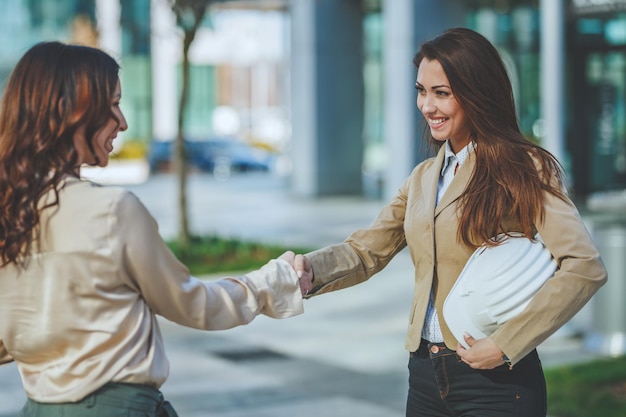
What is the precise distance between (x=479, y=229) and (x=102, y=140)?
1119 millimetres

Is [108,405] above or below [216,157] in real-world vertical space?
below

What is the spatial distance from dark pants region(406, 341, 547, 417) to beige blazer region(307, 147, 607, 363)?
0.07 m

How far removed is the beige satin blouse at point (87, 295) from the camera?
2.77m

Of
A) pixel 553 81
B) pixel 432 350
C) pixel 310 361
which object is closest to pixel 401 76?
pixel 553 81

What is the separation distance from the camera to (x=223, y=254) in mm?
14305

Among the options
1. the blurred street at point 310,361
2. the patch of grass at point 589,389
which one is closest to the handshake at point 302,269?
the blurred street at point 310,361

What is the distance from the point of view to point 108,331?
2.78 m

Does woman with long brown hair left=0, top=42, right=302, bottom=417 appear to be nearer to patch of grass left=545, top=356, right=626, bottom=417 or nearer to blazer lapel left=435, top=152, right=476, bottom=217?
blazer lapel left=435, top=152, right=476, bottom=217

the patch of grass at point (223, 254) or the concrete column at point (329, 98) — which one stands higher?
the concrete column at point (329, 98)

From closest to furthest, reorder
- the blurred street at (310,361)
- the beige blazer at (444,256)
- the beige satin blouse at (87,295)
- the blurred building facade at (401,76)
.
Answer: the beige satin blouse at (87,295), the beige blazer at (444,256), the blurred street at (310,361), the blurred building facade at (401,76)

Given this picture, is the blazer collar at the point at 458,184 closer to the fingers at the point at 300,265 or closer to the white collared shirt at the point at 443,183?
the white collared shirt at the point at 443,183

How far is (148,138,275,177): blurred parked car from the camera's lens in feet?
127

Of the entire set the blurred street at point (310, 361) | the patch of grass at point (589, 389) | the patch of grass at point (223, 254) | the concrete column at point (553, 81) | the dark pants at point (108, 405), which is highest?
the concrete column at point (553, 81)

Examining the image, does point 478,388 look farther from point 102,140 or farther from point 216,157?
point 216,157
